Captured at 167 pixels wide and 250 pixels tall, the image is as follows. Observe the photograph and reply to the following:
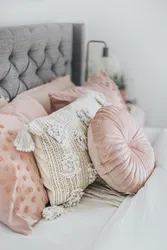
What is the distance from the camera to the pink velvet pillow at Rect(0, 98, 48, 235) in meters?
1.25

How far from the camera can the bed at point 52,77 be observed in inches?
46.9

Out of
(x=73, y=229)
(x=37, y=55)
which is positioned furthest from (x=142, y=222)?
(x=37, y=55)

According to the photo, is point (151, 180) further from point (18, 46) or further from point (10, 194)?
point (18, 46)

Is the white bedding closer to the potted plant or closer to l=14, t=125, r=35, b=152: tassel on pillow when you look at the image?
l=14, t=125, r=35, b=152: tassel on pillow

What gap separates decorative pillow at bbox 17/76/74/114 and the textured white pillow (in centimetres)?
34

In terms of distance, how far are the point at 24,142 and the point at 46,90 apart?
0.67m

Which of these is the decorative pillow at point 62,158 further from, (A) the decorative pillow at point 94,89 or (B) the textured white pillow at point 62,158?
(A) the decorative pillow at point 94,89

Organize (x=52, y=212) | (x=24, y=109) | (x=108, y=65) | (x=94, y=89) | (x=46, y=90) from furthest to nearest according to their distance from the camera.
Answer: (x=108, y=65) → (x=94, y=89) → (x=46, y=90) → (x=24, y=109) → (x=52, y=212)

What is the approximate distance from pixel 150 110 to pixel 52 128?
1.66 metres

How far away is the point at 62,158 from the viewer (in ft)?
4.56

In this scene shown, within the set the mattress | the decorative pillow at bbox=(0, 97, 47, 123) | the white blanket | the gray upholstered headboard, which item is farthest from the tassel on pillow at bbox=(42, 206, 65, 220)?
the gray upholstered headboard

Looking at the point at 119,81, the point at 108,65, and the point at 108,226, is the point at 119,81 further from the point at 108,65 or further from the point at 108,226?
the point at 108,226

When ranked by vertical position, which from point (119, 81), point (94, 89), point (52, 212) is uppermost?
point (94, 89)

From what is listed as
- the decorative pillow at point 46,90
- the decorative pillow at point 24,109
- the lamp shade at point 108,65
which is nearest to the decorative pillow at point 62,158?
the decorative pillow at point 24,109
